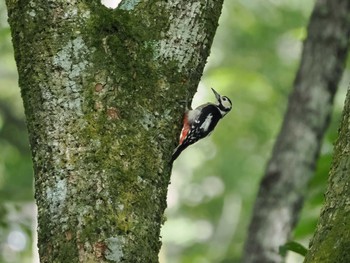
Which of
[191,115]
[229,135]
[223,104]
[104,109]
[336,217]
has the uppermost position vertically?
[229,135]

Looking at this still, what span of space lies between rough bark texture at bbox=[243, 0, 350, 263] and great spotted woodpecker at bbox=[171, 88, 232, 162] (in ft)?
1.74

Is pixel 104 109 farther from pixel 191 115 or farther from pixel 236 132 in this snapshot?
pixel 236 132

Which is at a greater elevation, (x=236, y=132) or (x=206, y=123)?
(x=236, y=132)

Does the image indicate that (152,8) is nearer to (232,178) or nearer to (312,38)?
(312,38)

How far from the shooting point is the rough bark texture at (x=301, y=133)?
6.11 m

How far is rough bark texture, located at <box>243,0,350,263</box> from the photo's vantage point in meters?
6.11

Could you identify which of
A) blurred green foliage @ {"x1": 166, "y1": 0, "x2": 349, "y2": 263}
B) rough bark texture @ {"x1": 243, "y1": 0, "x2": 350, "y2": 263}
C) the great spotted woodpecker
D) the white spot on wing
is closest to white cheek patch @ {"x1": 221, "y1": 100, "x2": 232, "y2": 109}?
the great spotted woodpecker

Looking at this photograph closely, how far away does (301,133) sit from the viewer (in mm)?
6473

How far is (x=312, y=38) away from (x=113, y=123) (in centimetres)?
368

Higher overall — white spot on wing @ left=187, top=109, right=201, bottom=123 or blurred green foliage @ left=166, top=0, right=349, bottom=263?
blurred green foliage @ left=166, top=0, right=349, bottom=263

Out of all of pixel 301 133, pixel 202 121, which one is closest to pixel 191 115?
pixel 202 121

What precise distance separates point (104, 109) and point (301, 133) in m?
3.37

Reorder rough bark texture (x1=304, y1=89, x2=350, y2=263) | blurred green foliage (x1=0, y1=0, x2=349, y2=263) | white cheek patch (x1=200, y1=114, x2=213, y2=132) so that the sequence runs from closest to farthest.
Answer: rough bark texture (x1=304, y1=89, x2=350, y2=263) < white cheek patch (x1=200, y1=114, x2=213, y2=132) < blurred green foliage (x1=0, y1=0, x2=349, y2=263)

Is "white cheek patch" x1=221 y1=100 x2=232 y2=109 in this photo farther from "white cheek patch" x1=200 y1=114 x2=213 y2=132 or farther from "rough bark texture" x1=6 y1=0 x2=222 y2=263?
"rough bark texture" x1=6 y1=0 x2=222 y2=263
